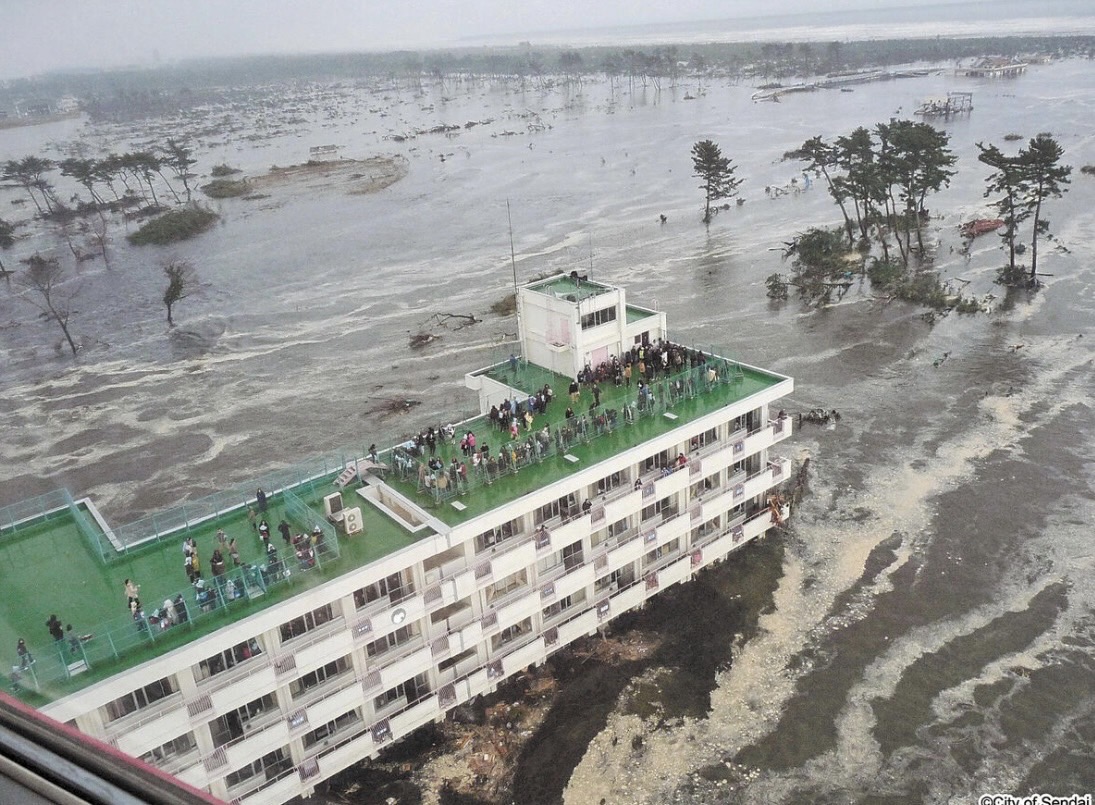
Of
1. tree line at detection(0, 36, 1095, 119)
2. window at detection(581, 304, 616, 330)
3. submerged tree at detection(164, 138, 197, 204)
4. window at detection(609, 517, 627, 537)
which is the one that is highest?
tree line at detection(0, 36, 1095, 119)

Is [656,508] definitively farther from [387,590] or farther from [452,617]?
[387,590]

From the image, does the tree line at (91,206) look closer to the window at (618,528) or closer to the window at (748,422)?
the window at (618,528)

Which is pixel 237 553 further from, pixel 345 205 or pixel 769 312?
pixel 345 205

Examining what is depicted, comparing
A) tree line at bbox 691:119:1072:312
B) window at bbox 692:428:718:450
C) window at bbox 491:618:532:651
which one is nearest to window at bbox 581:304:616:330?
window at bbox 692:428:718:450

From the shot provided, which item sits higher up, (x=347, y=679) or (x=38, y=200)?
(x=38, y=200)

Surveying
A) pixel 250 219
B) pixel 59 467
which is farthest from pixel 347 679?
pixel 250 219

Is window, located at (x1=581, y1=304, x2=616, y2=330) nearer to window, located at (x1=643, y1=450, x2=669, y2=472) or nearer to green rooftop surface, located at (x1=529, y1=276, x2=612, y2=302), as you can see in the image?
green rooftop surface, located at (x1=529, y1=276, x2=612, y2=302)

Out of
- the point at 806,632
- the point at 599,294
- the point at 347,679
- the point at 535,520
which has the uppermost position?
the point at 599,294
